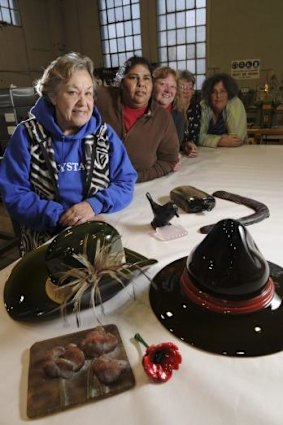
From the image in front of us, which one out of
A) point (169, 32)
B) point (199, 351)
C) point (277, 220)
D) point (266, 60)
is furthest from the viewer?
point (169, 32)

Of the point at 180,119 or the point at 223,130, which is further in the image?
the point at 223,130

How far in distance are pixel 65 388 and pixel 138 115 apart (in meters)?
1.34

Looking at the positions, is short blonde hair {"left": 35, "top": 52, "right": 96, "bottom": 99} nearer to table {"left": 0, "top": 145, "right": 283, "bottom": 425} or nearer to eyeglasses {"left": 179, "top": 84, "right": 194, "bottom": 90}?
table {"left": 0, "top": 145, "right": 283, "bottom": 425}

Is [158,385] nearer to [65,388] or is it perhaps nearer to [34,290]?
[65,388]

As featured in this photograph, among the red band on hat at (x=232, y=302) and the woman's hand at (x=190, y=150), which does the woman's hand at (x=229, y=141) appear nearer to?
the woman's hand at (x=190, y=150)

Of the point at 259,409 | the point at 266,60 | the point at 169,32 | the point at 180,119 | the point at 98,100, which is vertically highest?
the point at 169,32

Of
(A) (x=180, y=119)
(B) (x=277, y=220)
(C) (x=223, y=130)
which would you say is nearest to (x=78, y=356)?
(B) (x=277, y=220)

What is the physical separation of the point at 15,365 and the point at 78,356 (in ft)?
0.37

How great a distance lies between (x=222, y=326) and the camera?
0.57m

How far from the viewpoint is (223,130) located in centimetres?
241

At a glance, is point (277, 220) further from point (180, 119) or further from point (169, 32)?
point (169, 32)

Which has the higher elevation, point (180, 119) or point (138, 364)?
point (180, 119)

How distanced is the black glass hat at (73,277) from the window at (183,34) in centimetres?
566

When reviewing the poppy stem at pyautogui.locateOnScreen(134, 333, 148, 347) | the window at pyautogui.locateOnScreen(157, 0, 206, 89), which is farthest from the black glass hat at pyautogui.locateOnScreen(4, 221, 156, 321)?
the window at pyautogui.locateOnScreen(157, 0, 206, 89)
